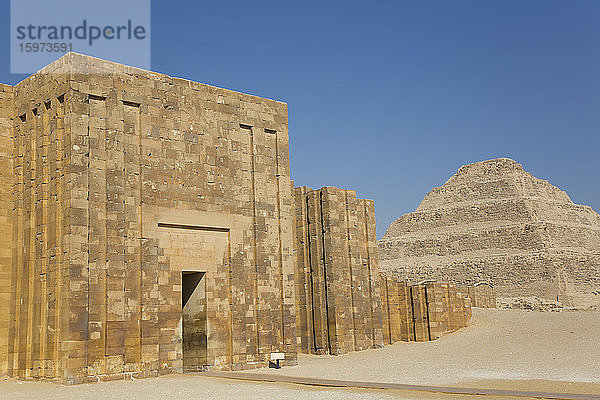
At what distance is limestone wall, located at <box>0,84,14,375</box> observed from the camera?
16.8 meters

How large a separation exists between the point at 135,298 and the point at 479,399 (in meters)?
9.18

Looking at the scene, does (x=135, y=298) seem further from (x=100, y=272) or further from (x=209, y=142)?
(x=209, y=142)

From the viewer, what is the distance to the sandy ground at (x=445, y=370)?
507 inches

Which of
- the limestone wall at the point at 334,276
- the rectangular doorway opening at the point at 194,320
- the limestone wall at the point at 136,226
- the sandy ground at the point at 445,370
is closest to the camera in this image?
the sandy ground at the point at 445,370

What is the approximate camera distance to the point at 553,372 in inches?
647

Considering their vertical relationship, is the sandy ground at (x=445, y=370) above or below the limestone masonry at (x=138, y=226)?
below

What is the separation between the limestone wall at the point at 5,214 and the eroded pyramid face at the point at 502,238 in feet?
253

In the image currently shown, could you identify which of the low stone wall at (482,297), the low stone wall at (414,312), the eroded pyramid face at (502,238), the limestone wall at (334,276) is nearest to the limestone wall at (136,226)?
the limestone wall at (334,276)

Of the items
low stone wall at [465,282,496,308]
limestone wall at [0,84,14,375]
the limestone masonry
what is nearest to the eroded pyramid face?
low stone wall at [465,282,496,308]

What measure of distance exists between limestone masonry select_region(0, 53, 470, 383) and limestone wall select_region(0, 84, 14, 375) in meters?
0.03

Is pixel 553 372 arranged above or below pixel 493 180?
below

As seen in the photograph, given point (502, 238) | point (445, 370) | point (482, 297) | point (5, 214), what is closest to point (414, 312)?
point (445, 370)

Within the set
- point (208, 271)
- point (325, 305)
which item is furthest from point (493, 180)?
point (208, 271)

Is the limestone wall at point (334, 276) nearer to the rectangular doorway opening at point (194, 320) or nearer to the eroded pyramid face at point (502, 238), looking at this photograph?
the rectangular doorway opening at point (194, 320)
